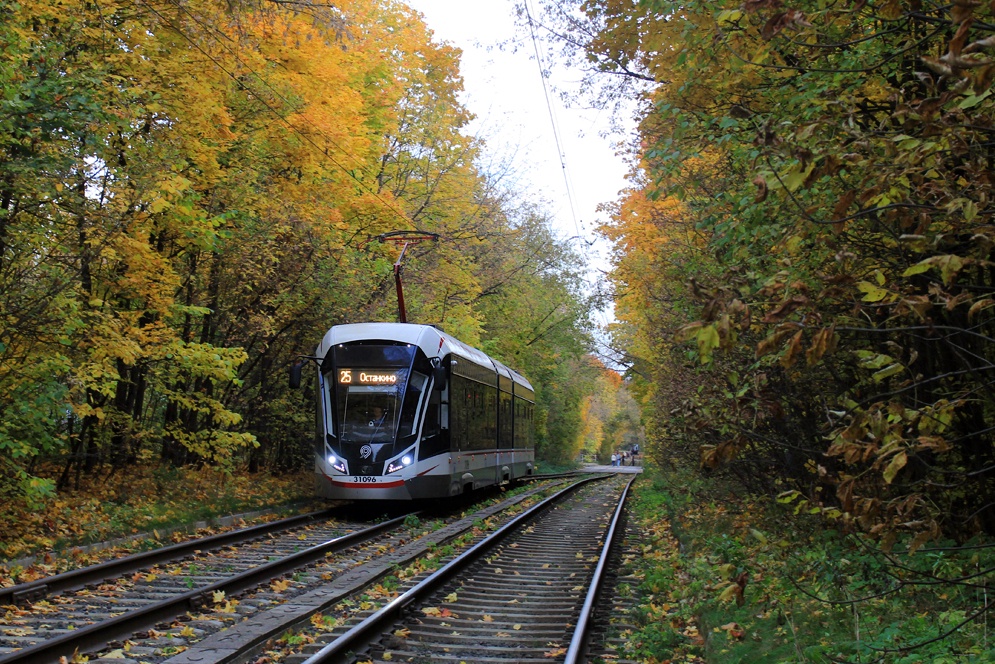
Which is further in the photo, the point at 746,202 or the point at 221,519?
the point at 221,519

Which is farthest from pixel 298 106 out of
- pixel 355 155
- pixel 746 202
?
pixel 746 202

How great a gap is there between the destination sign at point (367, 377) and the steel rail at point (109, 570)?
11.0ft

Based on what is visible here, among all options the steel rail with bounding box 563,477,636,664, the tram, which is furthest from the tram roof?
the steel rail with bounding box 563,477,636,664

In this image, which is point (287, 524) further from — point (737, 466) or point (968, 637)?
point (968, 637)

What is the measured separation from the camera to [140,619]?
720 centimetres

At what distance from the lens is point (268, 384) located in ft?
67.4

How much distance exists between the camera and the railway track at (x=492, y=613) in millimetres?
6809

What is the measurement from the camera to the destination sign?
1599 centimetres

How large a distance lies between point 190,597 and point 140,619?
740 mm

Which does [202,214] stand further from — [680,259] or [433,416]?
[680,259]

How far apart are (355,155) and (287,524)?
7150 millimetres

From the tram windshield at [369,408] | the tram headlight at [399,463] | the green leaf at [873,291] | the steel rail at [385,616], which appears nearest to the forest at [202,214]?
the tram windshield at [369,408]

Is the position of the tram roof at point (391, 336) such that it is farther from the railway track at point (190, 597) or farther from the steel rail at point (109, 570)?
the railway track at point (190, 597)

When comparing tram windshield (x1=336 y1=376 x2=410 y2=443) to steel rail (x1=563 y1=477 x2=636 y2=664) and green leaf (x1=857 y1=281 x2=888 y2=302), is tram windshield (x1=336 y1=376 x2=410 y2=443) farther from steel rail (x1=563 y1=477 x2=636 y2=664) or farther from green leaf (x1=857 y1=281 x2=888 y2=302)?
green leaf (x1=857 y1=281 x2=888 y2=302)
